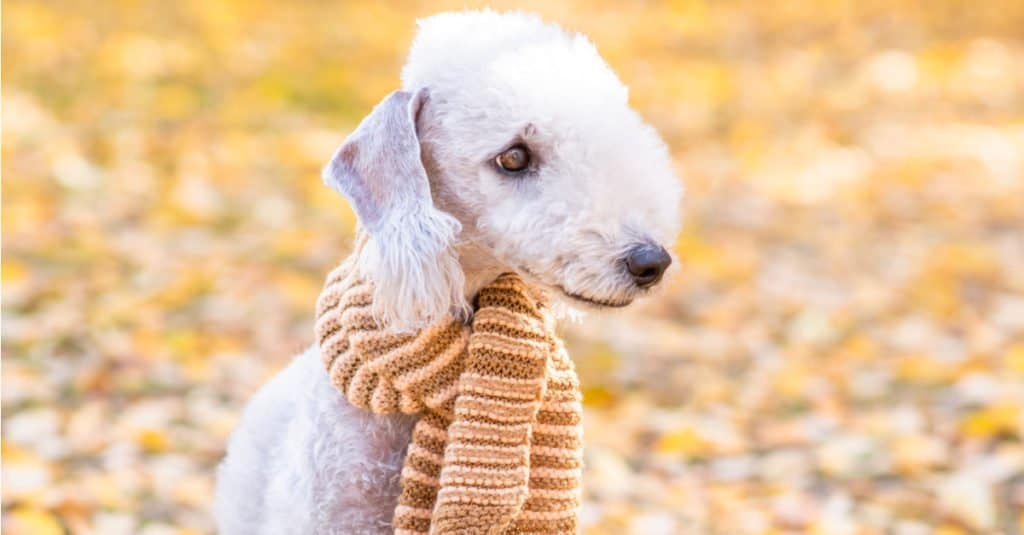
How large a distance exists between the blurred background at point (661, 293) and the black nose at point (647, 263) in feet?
1.63

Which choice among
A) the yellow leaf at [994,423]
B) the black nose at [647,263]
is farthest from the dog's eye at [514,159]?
the yellow leaf at [994,423]

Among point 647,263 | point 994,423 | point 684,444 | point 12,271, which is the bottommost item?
point 647,263

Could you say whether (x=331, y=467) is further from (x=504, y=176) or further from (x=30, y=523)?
(x=30, y=523)

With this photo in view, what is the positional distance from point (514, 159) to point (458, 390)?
0.42 meters

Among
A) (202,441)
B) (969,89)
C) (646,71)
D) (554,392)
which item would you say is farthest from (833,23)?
(554,392)

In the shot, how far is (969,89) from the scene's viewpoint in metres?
9.00

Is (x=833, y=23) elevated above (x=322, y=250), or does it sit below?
above

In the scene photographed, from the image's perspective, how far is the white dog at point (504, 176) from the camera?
1.90 metres

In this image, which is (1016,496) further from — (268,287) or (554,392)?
(268,287)

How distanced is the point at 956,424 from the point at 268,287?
8.73 feet

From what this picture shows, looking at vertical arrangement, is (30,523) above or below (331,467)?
above

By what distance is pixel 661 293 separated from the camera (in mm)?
1959

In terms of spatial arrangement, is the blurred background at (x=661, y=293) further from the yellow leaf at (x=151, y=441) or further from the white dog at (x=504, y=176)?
the white dog at (x=504, y=176)

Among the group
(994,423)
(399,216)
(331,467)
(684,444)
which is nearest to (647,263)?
(399,216)
